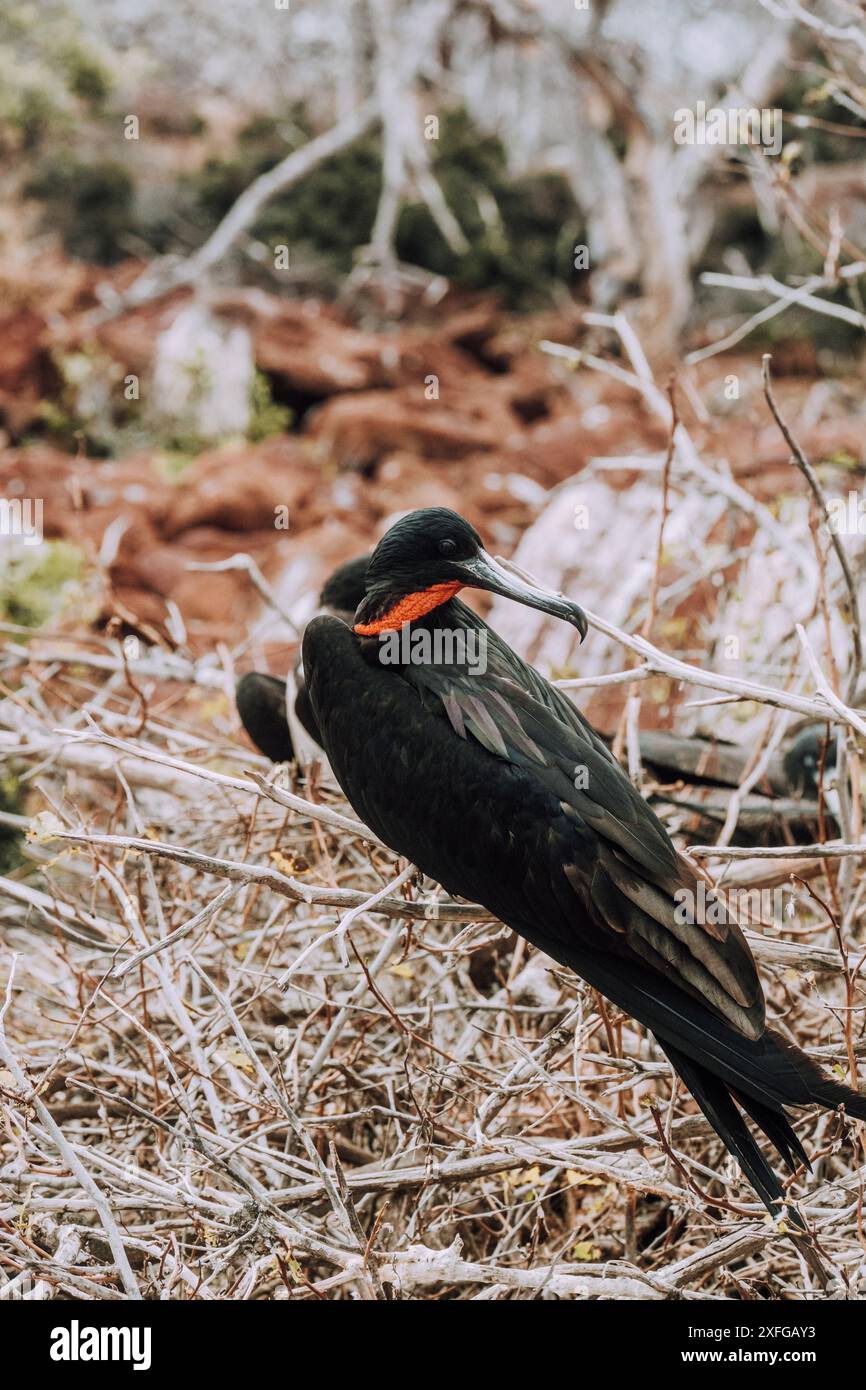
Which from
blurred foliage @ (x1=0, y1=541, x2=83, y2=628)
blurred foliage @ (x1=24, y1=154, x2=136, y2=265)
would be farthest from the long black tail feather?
blurred foliage @ (x1=24, y1=154, x2=136, y2=265)

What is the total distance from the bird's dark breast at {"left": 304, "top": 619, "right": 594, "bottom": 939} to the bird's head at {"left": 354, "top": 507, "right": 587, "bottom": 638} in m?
0.11

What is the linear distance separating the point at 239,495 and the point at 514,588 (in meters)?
6.78

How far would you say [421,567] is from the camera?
2605mm

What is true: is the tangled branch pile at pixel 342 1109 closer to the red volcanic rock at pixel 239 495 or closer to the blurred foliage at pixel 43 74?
the red volcanic rock at pixel 239 495

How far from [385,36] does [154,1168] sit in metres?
9.41

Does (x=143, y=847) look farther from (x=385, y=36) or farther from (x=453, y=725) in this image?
(x=385, y=36)

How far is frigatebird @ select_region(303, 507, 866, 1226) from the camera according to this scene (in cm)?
225

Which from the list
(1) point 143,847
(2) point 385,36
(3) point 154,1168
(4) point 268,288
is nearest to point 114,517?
(2) point 385,36

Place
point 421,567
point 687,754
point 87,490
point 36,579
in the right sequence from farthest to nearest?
point 87,490 < point 36,579 < point 687,754 < point 421,567

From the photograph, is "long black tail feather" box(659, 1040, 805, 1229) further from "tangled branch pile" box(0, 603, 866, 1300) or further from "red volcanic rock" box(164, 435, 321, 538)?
"red volcanic rock" box(164, 435, 321, 538)

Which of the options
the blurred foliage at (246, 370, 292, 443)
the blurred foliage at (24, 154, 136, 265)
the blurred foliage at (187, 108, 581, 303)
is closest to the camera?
the blurred foliage at (246, 370, 292, 443)

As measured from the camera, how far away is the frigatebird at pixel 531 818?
2.25 meters

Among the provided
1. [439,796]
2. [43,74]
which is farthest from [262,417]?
[439,796]

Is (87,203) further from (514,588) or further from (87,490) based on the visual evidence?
(514,588)
